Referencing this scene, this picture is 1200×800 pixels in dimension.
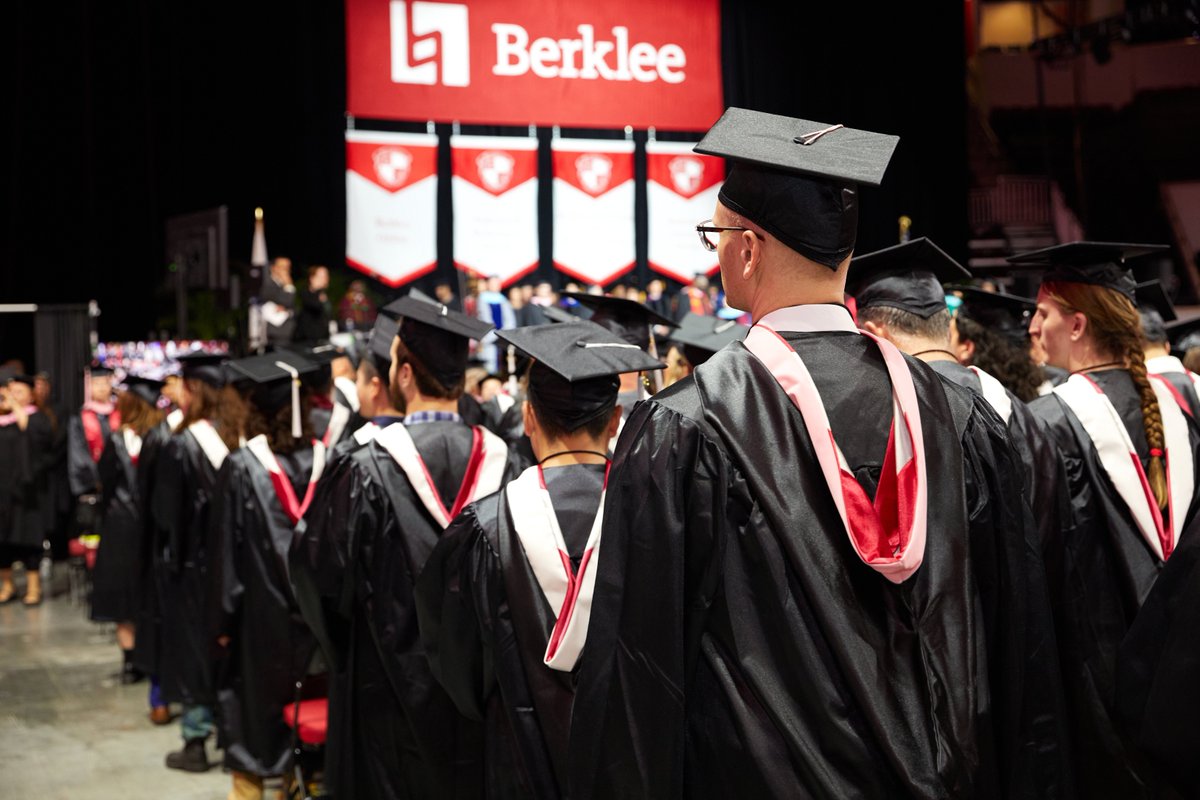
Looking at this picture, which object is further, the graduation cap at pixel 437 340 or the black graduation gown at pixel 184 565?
the black graduation gown at pixel 184 565

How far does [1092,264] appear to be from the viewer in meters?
3.30

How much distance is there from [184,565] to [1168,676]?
504 cm

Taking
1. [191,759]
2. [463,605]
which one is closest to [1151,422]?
[463,605]

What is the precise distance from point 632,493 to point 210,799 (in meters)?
4.33

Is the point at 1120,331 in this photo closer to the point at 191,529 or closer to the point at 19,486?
the point at 191,529

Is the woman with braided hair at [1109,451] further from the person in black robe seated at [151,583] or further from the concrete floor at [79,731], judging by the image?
the person in black robe seated at [151,583]

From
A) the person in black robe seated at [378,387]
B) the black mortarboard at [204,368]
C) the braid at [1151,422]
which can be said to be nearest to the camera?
the braid at [1151,422]

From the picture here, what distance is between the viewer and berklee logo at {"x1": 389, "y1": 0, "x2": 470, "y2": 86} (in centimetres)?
1856

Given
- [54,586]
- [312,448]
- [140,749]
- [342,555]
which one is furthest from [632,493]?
[54,586]

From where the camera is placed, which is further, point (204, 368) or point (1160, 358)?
point (204, 368)

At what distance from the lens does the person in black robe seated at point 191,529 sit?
5.55 m

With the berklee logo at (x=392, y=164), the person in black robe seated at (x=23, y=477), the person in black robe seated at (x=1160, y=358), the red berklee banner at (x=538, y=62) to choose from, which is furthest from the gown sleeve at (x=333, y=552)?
the red berklee banner at (x=538, y=62)

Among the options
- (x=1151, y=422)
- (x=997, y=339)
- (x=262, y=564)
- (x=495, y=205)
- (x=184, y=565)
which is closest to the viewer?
(x=1151, y=422)

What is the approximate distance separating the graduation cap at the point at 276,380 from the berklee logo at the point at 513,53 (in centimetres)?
1487
